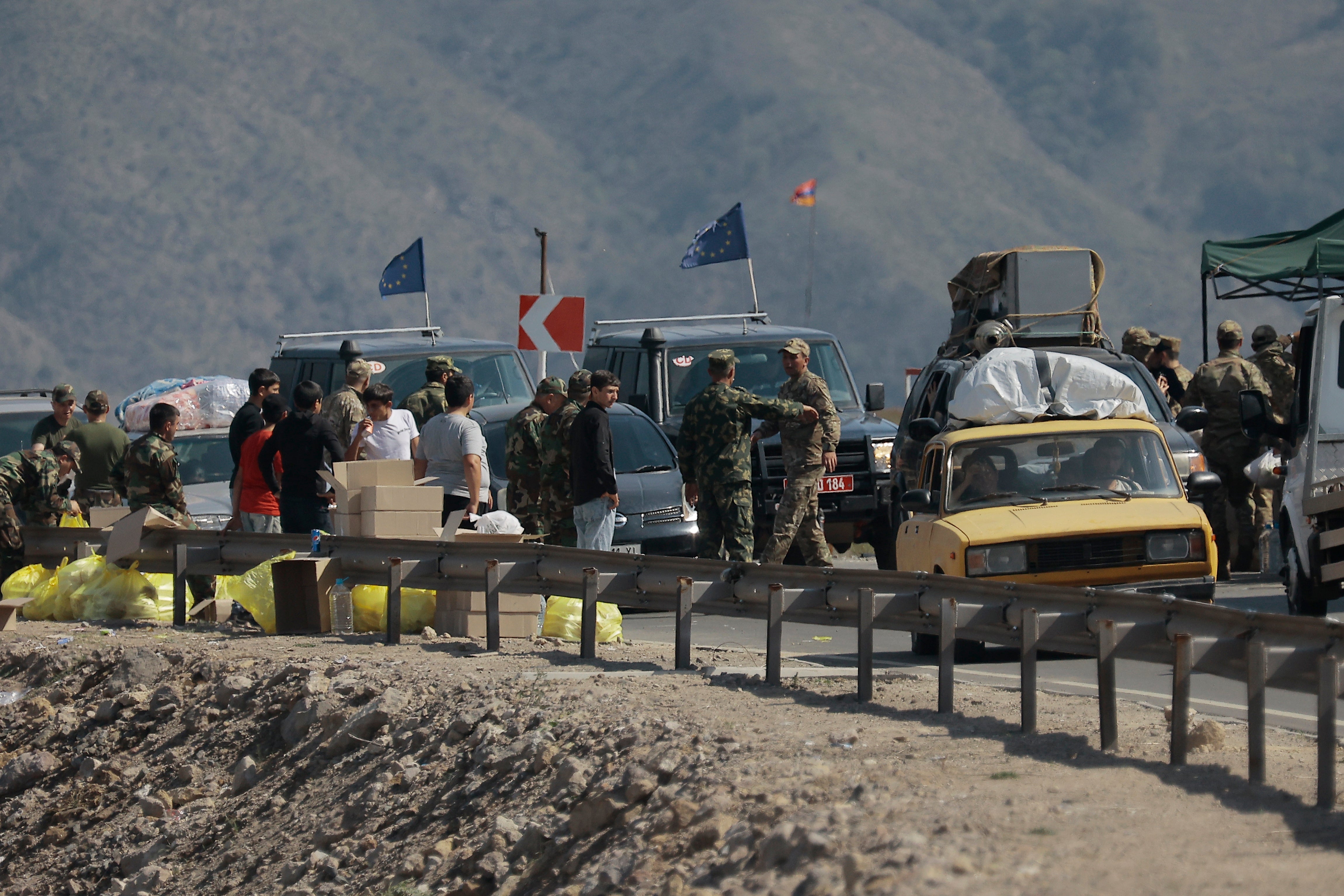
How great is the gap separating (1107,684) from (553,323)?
35.2 feet

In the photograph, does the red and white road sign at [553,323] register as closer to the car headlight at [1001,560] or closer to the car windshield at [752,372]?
the car windshield at [752,372]

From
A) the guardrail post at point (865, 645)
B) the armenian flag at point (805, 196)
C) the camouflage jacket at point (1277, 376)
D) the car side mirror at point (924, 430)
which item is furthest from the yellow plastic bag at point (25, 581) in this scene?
the armenian flag at point (805, 196)

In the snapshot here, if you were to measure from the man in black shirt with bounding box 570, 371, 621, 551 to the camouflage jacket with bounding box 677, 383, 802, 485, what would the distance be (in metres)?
1.69

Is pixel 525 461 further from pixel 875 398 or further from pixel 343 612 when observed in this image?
pixel 875 398

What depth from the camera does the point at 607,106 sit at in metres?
134

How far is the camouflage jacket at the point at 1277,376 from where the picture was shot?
15.5 metres

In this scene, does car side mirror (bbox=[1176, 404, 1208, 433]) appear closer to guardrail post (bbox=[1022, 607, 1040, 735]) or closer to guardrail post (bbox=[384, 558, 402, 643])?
guardrail post (bbox=[1022, 607, 1040, 735])

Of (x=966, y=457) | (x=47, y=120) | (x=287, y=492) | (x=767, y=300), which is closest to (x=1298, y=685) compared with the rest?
(x=966, y=457)

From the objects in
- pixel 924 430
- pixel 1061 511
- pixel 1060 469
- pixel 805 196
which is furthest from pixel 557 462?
pixel 805 196

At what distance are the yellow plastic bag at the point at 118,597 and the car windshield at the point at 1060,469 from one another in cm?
588

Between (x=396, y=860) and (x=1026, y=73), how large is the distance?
446 feet

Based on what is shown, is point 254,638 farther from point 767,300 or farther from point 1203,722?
point 767,300

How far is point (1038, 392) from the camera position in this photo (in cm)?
1155

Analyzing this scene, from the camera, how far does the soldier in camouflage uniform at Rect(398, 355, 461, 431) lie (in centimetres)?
1392
